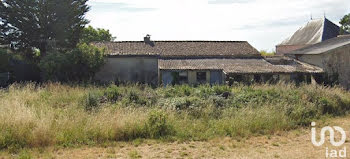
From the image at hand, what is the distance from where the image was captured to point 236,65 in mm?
24109

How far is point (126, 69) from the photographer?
1007 inches

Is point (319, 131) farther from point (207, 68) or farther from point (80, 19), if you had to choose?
point (80, 19)

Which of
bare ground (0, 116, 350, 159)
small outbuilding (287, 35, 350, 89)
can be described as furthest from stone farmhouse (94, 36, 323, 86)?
bare ground (0, 116, 350, 159)

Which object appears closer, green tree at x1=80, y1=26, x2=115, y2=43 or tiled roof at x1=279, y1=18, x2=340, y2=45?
tiled roof at x1=279, y1=18, x2=340, y2=45

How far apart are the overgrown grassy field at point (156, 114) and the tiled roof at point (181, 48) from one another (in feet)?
36.0

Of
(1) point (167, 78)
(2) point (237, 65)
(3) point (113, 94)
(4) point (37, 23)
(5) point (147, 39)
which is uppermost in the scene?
(4) point (37, 23)

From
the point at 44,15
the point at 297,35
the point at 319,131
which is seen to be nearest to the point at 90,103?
the point at 319,131

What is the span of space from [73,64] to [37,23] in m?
7.43

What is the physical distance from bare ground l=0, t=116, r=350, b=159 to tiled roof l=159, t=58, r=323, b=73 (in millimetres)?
14064

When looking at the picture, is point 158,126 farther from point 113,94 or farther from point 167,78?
point 167,78

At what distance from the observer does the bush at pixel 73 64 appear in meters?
22.7

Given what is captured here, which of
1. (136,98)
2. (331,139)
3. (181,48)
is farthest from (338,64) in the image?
(136,98)

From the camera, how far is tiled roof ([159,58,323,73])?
2272 centimetres

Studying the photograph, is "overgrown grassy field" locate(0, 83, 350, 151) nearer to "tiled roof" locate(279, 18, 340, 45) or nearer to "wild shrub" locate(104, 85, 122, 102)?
"wild shrub" locate(104, 85, 122, 102)
